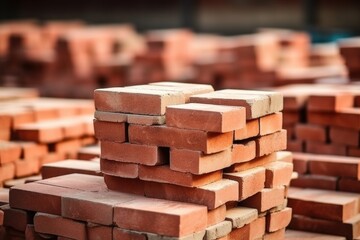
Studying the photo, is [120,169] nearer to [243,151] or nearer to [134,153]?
[134,153]

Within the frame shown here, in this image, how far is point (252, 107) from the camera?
5234mm

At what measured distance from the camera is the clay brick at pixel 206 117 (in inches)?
192

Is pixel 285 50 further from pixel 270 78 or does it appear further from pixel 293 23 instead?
pixel 293 23

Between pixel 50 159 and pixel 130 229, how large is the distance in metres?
2.69

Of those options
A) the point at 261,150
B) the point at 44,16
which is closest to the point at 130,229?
the point at 261,150

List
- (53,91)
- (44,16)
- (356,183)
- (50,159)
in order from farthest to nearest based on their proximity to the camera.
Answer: (44,16), (53,91), (50,159), (356,183)

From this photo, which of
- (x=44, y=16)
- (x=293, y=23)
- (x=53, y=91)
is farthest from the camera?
(x=44, y=16)

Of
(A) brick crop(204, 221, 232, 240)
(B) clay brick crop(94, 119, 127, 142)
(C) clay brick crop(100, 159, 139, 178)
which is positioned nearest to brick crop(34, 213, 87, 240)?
(C) clay brick crop(100, 159, 139, 178)

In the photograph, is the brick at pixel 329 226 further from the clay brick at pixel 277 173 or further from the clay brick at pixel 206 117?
the clay brick at pixel 206 117

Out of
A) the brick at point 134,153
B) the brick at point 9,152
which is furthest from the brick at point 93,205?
the brick at point 9,152

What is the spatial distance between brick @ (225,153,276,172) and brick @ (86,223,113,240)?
0.97 metres

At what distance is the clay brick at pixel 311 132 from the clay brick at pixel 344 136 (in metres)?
0.08

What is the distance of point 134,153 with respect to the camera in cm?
517

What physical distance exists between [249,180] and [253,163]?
250 millimetres
